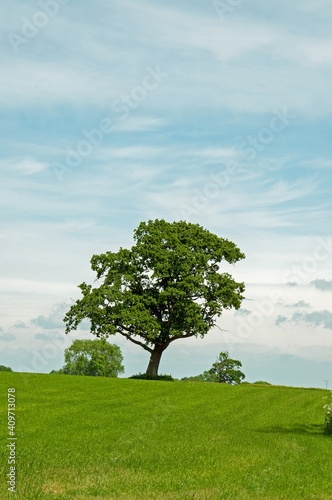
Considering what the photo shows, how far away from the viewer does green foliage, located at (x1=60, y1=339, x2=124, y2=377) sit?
13562 cm

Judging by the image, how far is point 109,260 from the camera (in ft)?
237

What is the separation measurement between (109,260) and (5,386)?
26986 mm

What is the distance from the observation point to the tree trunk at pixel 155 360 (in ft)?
238

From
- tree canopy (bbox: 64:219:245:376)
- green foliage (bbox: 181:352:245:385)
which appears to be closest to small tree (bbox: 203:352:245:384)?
green foliage (bbox: 181:352:245:385)

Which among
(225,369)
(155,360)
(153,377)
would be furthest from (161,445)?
(225,369)

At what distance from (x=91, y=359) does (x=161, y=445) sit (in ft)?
371

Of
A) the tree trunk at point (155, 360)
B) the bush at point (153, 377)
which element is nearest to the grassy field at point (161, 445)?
the bush at point (153, 377)

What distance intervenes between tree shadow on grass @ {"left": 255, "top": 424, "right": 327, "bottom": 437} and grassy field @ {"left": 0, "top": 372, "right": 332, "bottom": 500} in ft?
0.17

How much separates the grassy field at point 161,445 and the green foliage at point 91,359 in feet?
Result: 281

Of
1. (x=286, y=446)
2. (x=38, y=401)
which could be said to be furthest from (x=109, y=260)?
(x=286, y=446)

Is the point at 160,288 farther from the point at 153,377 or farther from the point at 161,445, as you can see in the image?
the point at 161,445

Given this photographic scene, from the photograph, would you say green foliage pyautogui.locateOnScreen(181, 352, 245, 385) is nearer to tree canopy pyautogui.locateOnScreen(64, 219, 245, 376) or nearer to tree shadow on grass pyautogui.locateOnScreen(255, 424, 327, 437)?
tree canopy pyautogui.locateOnScreen(64, 219, 245, 376)

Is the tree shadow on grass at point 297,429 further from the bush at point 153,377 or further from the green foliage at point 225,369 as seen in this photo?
the green foliage at point 225,369

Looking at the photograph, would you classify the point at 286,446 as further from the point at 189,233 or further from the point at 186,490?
the point at 189,233
